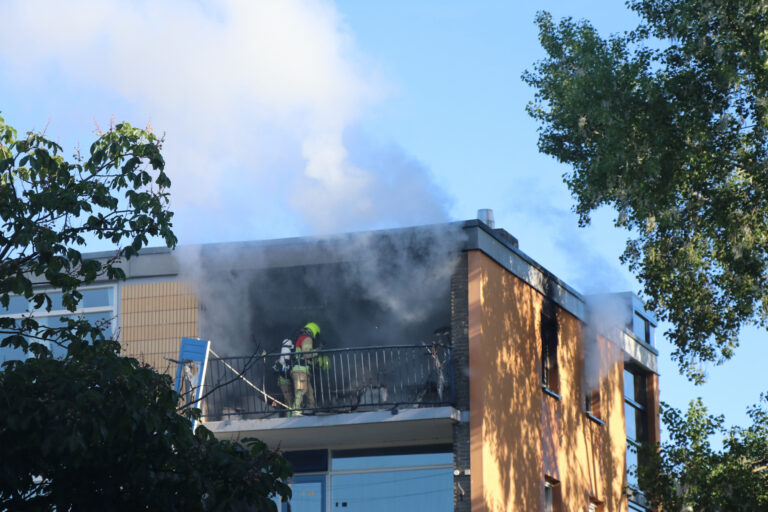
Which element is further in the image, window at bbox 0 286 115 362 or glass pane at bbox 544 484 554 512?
glass pane at bbox 544 484 554 512

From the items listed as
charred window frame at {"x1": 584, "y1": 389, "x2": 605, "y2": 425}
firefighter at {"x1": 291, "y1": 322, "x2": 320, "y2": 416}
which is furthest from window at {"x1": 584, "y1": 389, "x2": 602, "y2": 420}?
firefighter at {"x1": 291, "y1": 322, "x2": 320, "y2": 416}

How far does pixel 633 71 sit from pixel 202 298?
8.29 metres

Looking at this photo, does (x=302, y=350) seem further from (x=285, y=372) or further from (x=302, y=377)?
(x=302, y=377)

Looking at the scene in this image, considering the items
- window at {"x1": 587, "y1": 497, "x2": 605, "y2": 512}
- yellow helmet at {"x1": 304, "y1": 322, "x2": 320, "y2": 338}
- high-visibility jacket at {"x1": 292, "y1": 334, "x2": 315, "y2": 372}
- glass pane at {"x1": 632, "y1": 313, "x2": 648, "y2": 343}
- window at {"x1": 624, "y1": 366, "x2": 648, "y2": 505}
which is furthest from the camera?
glass pane at {"x1": 632, "y1": 313, "x2": 648, "y2": 343}

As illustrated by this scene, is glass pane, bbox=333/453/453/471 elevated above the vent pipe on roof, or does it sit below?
below

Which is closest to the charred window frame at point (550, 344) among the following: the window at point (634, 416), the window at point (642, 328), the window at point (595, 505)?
the window at point (595, 505)

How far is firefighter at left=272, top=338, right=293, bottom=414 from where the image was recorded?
21.8 meters

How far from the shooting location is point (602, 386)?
26734mm

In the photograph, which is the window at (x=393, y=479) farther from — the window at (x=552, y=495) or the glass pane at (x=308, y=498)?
the window at (x=552, y=495)

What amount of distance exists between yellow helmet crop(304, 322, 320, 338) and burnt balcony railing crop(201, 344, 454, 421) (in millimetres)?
423

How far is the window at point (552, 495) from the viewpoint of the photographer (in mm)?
23828

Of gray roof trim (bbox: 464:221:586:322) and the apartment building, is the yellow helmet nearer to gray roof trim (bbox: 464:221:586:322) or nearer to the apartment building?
the apartment building

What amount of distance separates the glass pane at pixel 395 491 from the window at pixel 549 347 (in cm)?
356

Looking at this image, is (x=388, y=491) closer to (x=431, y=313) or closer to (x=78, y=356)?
(x=431, y=313)
